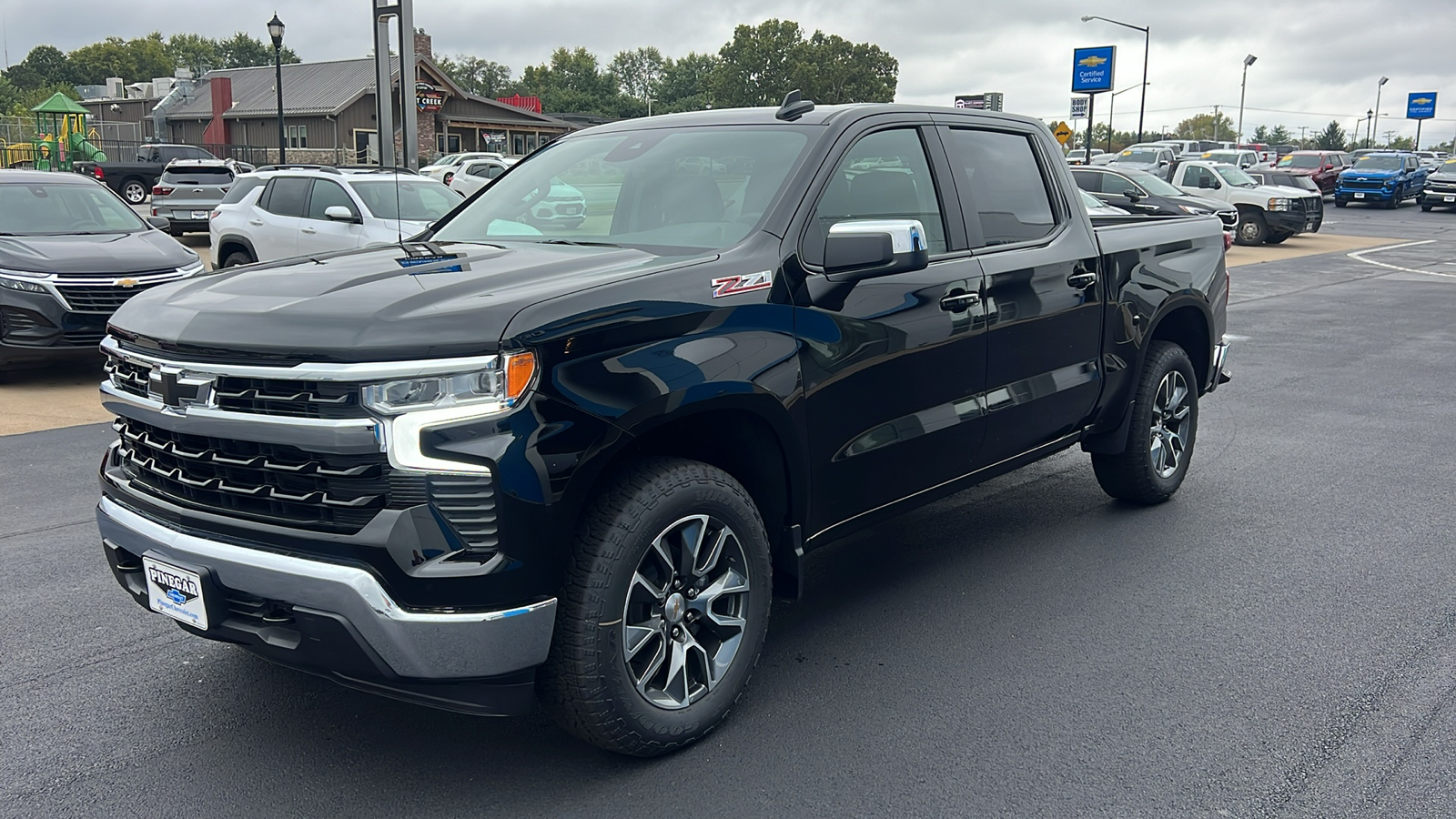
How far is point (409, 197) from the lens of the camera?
13.6m

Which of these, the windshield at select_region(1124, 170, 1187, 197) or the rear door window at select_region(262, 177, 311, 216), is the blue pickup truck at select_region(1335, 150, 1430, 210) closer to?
the windshield at select_region(1124, 170, 1187, 197)

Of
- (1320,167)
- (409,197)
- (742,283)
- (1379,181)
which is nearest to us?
(742,283)

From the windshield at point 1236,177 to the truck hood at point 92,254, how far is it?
24230 millimetres

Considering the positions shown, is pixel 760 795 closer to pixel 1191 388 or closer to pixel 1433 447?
pixel 1191 388

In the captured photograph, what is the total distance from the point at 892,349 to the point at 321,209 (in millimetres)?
11284

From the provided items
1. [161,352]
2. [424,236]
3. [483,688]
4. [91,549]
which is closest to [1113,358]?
[424,236]

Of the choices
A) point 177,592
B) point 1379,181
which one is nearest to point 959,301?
point 177,592

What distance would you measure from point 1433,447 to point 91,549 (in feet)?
25.5

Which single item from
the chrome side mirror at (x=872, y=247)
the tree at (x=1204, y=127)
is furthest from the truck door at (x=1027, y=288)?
the tree at (x=1204, y=127)

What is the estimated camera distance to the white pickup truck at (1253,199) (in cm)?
2655

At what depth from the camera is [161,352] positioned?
322cm

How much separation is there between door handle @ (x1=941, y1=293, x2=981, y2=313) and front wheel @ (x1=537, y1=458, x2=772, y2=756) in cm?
124

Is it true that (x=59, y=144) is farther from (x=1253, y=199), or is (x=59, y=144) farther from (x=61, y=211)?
(x=1253, y=199)

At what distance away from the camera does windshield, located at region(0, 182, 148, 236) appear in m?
10.0
